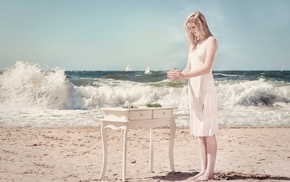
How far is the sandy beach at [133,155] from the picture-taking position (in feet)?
17.9

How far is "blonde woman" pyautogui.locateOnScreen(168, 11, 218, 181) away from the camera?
187 inches

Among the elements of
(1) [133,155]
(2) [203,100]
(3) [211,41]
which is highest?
(3) [211,41]

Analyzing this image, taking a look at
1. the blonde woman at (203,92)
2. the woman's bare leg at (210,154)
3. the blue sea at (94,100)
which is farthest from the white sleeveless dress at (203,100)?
the blue sea at (94,100)

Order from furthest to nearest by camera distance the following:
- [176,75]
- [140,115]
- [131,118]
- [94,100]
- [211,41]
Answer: [94,100]
[140,115]
[131,118]
[211,41]
[176,75]

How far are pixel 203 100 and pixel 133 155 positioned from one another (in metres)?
2.57

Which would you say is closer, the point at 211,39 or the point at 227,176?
the point at 211,39

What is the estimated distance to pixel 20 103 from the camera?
51.9 ft

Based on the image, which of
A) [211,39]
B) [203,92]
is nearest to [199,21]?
[211,39]

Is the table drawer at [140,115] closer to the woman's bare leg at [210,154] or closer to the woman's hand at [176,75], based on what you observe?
the woman's hand at [176,75]

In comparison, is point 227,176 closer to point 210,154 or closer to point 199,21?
point 210,154

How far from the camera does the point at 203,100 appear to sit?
483 cm

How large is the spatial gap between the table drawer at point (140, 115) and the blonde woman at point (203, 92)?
0.54m

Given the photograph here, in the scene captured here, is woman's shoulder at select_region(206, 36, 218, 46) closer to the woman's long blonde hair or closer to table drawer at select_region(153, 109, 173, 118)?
the woman's long blonde hair

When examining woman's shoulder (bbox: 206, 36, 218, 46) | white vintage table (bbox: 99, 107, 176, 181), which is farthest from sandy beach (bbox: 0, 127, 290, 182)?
woman's shoulder (bbox: 206, 36, 218, 46)
